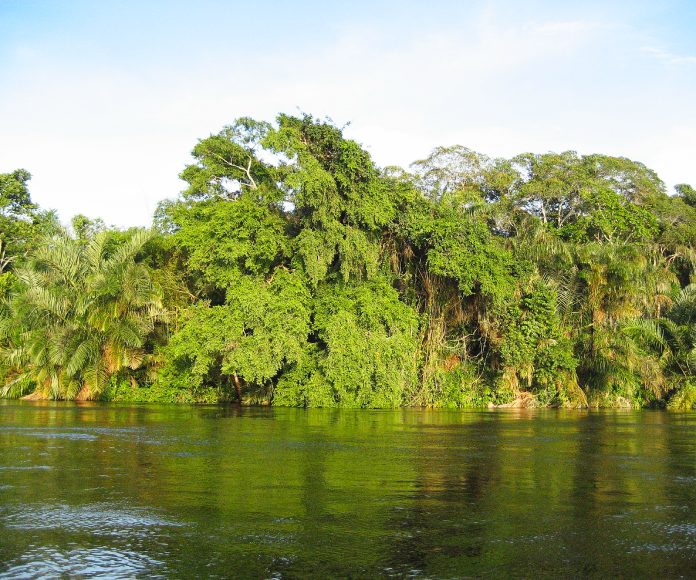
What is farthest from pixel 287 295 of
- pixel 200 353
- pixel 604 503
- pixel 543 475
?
pixel 604 503

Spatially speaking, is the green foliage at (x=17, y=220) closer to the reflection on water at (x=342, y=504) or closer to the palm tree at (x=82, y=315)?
the palm tree at (x=82, y=315)

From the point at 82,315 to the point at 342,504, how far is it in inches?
1089

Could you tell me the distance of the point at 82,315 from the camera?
1375 inches

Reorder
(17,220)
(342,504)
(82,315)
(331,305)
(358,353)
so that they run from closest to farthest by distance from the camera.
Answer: (342,504), (358,353), (331,305), (82,315), (17,220)

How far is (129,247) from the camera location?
36.0m

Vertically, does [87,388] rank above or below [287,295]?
below

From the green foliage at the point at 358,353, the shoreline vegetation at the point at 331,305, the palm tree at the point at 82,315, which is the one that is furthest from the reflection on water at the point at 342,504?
the palm tree at the point at 82,315

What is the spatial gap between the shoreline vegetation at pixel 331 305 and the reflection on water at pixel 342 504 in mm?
12861

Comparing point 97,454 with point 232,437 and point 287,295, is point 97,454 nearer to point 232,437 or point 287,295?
point 232,437

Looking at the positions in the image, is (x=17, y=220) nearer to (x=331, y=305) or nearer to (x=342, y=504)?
(x=331, y=305)

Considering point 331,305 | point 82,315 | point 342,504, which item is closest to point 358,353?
point 331,305

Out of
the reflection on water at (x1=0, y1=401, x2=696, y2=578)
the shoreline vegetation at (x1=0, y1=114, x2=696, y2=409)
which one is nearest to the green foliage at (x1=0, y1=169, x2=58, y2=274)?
the shoreline vegetation at (x1=0, y1=114, x2=696, y2=409)

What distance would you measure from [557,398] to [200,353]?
1655 cm

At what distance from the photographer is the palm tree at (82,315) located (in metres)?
34.5
